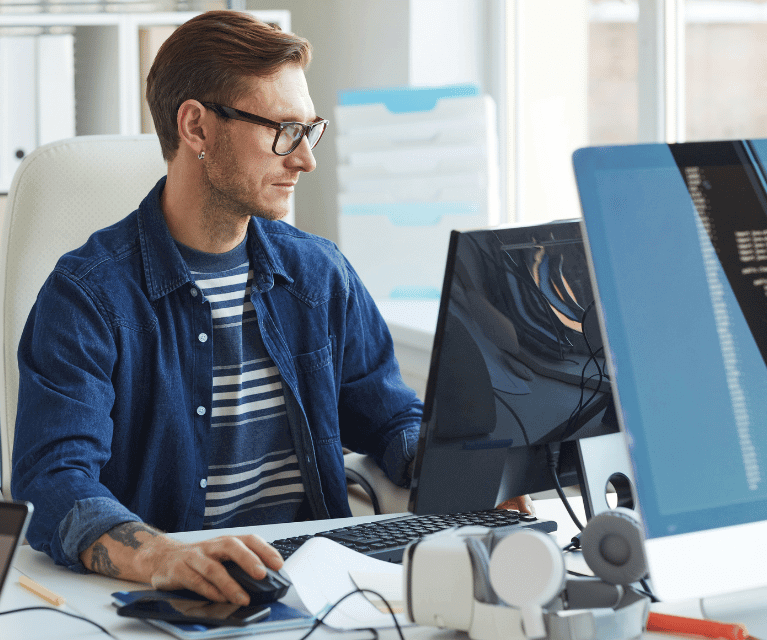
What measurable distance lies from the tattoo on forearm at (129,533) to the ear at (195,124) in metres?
0.63

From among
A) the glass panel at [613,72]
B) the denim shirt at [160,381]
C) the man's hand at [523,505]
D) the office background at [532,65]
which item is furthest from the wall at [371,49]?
the man's hand at [523,505]

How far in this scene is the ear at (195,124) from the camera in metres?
1.41

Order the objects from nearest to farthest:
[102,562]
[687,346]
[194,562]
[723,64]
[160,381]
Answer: [687,346] → [194,562] → [102,562] → [160,381] → [723,64]

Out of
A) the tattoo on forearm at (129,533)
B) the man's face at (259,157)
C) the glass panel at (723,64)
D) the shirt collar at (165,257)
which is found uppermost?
the glass panel at (723,64)

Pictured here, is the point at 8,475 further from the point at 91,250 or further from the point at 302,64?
the point at 302,64

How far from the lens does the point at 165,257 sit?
1.35 m

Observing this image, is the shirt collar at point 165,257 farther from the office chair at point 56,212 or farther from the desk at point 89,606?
the desk at point 89,606

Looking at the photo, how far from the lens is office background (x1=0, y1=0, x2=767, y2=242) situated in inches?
87.9

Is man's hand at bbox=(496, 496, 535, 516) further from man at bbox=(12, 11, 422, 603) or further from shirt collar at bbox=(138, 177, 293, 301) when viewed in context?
shirt collar at bbox=(138, 177, 293, 301)

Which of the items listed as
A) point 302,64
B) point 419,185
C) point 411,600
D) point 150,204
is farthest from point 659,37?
point 411,600

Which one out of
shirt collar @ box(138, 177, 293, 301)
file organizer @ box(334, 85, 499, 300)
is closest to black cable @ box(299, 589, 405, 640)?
shirt collar @ box(138, 177, 293, 301)

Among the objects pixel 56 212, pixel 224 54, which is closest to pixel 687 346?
pixel 224 54

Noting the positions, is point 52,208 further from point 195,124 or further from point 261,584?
point 261,584

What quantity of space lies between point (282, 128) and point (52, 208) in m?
0.40
